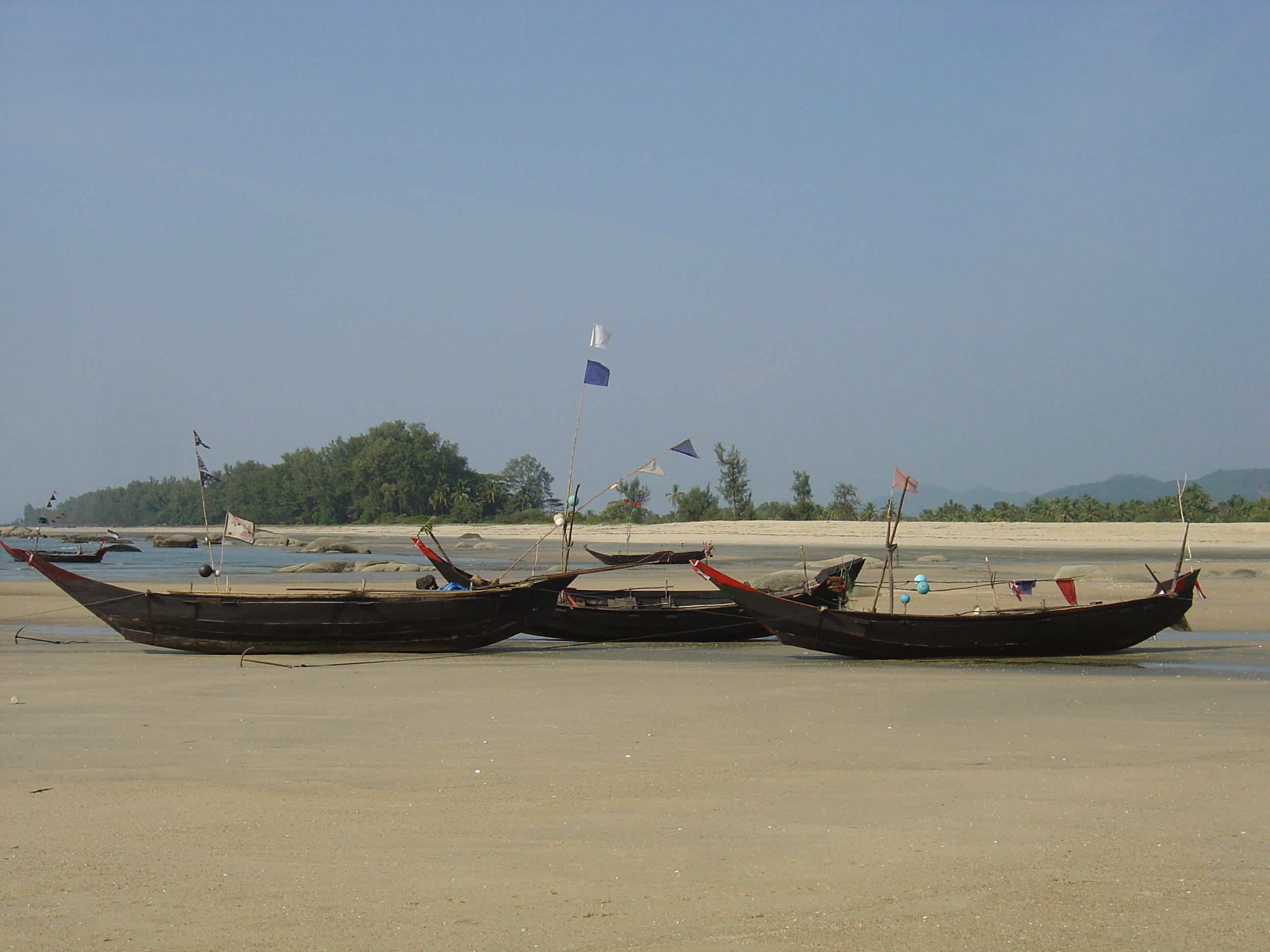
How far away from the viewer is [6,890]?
4.91 metres

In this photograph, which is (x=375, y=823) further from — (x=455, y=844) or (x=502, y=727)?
(x=502, y=727)

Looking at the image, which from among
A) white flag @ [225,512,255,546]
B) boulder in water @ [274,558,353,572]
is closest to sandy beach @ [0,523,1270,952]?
white flag @ [225,512,255,546]

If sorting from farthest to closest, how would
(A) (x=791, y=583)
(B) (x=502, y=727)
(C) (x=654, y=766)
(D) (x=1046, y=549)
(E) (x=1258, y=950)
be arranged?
(D) (x=1046, y=549) → (A) (x=791, y=583) → (B) (x=502, y=727) → (C) (x=654, y=766) → (E) (x=1258, y=950)

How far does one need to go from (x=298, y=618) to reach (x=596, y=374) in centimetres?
717

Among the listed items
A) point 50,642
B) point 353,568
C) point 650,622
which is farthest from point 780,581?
point 353,568

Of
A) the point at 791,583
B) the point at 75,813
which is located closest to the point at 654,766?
the point at 75,813

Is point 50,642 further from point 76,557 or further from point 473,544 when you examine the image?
point 473,544

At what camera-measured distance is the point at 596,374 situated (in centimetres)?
1841

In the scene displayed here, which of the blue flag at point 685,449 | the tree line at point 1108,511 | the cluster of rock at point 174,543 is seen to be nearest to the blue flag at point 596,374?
the blue flag at point 685,449

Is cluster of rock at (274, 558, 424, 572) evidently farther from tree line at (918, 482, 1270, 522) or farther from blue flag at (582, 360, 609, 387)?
tree line at (918, 482, 1270, 522)

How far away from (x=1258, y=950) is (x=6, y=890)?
241 inches

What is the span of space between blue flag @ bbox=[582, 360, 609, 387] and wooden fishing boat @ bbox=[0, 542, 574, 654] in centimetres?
476

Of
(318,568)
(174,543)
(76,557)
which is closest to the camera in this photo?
(318,568)

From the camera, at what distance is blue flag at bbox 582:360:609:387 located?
18.4 metres
